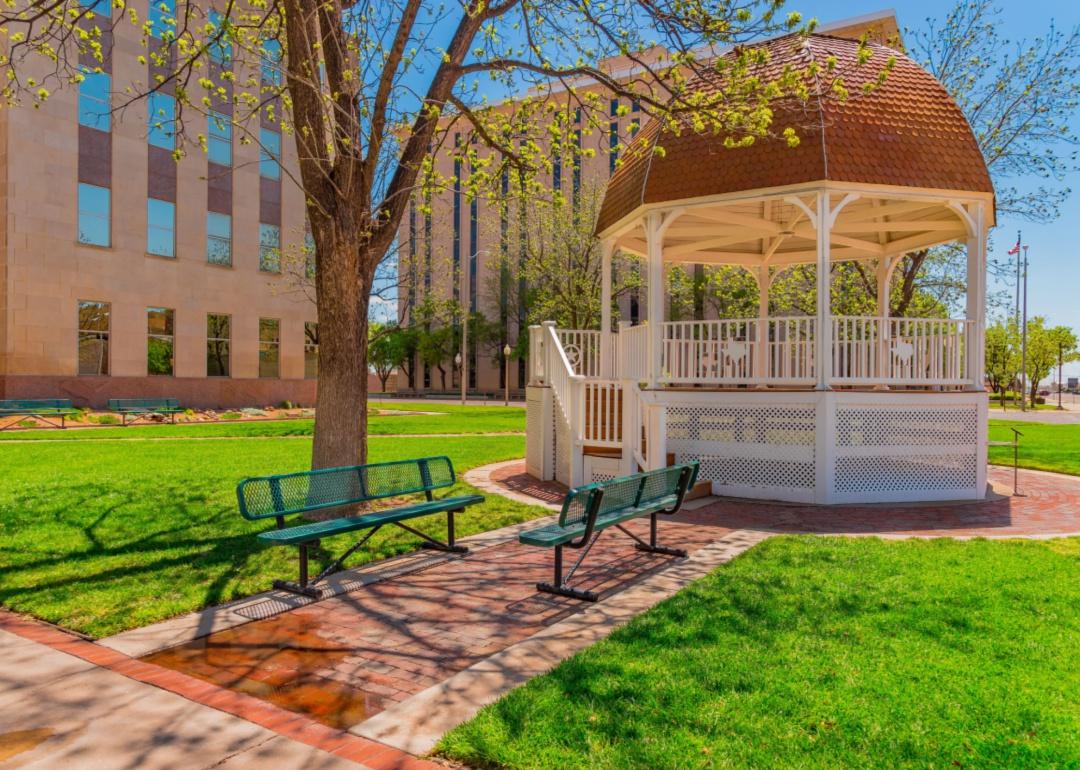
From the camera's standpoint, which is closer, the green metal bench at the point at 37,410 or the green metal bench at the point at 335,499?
the green metal bench at the point at 335,499

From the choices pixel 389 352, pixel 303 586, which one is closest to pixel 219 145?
pixel 303 586

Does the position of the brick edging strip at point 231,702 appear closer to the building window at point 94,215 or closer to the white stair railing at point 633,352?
the white stair railing at point 633,352

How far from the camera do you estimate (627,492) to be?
6715 millimetres

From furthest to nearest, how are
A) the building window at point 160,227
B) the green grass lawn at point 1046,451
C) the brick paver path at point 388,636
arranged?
1. the building window at point 160,227
2. the green grass lawn at point 1046,451
3. the brick paver path at point 388,636

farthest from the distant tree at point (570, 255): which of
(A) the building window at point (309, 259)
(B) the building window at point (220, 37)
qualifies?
(B) the building window at point (220, 37)

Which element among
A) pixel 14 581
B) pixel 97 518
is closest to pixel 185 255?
pixel 97 518

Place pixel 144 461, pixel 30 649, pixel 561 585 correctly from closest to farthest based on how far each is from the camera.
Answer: pixel 30 649 → pixel 561 585 → pixel 144 461

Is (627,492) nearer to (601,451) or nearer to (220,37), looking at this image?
(601,451)

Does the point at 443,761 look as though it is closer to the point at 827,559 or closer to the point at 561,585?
the point at 561,585

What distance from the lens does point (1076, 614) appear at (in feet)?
17.4

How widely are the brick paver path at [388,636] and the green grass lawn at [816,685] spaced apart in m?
0.70

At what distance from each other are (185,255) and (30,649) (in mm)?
30920

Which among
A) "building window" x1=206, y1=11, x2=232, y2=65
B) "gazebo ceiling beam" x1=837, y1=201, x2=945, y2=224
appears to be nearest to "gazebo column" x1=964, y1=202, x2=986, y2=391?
"gazebo ceiling beam" x1=837, y1=201, x2=945, y2=224

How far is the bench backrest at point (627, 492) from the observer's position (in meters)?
6.11
